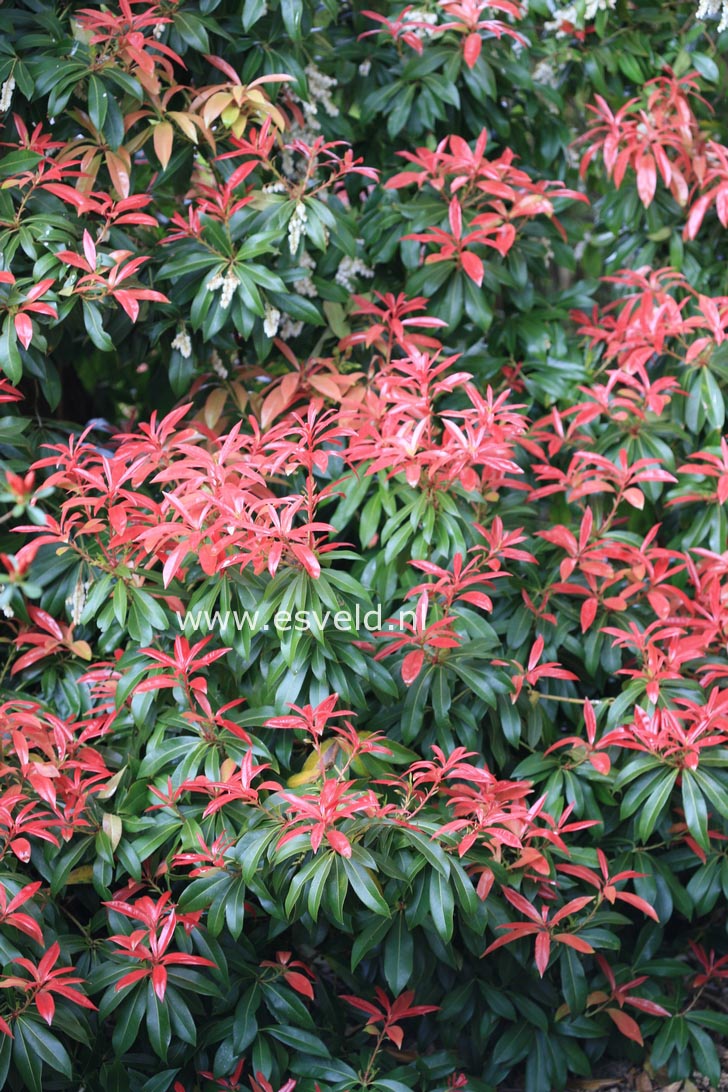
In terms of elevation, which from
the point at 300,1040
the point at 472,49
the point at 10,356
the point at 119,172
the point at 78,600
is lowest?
the point at 300,1040

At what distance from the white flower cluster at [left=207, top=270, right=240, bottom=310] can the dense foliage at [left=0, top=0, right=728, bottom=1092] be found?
0.02m

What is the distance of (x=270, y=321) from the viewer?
7.41 feet

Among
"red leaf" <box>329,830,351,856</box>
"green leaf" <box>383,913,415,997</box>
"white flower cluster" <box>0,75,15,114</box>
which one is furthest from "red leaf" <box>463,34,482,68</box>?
"green leaf" <box>383,913,415,997</box>

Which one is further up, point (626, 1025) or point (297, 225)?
point (297, 225)

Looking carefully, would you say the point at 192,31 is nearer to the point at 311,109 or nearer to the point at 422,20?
the point at 311,109

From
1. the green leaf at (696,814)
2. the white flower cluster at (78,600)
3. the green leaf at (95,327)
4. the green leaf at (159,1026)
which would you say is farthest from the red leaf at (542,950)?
the green leaf at (95,327)

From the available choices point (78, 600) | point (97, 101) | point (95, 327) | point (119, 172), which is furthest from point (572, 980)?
point (97, 101)

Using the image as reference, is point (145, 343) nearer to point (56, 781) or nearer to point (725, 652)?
point (56, 781)

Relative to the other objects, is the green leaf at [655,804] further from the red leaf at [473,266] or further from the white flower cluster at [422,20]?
the white flower cluster at [422,20]

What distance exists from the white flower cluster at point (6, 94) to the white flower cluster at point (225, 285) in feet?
1.77

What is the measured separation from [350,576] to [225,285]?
66 centimetres

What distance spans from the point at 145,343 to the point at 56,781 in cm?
106

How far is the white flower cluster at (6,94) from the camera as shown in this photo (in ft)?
7.16

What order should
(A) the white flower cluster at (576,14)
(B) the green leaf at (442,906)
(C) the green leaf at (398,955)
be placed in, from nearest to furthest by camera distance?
1. (B) the green leaf at (442,906)
2. (C) the green leaf at (398,955)
3. (A) the white flower cluster at (576,14)
